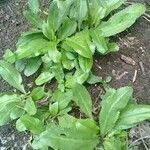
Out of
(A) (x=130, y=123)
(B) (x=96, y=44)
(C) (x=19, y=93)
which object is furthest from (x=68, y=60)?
(A) (x=130, y=123)

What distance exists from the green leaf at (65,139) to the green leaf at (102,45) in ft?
1.68

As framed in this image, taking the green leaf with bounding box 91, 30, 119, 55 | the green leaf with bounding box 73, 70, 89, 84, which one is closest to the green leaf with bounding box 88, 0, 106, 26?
the green leaf with bounding box 91, 30, 119, 55

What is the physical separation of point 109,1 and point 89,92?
61 centimetres

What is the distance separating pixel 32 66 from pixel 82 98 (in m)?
0.40

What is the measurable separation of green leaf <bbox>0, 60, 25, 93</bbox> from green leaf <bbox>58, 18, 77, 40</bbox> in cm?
34

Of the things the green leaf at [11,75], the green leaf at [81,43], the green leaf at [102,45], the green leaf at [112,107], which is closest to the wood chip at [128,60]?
the green leaf at [102,45]

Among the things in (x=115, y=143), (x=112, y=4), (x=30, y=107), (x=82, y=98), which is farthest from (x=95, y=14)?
(x=115, y=143)

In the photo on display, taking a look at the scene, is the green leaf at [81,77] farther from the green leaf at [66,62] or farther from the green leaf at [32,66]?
the green leaf at [32,66]

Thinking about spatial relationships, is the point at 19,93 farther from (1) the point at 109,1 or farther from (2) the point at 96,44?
(1) the point at 109,1

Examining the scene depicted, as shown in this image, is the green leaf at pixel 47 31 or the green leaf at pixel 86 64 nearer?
the green leaf at pixel 86 64

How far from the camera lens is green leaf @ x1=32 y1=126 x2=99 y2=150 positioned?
1.98 meters

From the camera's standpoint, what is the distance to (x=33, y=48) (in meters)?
2.40

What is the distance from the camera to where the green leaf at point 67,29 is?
248 centimetres

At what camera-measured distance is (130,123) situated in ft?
6.91
